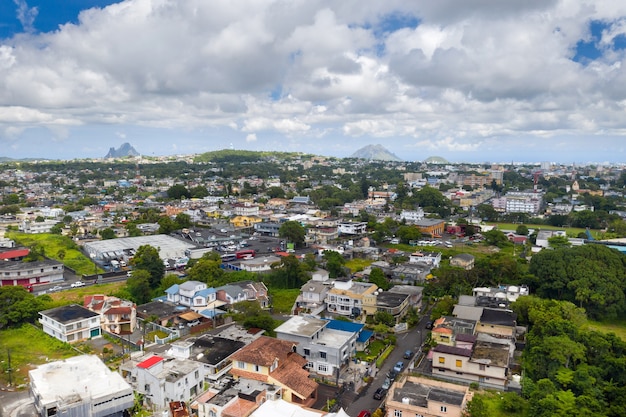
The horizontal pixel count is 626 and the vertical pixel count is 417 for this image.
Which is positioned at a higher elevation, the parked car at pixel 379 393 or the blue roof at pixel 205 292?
the blue roof at pixel 205 292

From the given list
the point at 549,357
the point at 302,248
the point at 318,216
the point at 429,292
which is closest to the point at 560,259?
the point at 429,292

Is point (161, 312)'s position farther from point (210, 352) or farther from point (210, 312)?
point (210, 352)

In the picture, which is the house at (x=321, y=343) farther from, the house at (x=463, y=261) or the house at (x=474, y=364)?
the house at (x=463, y=261)

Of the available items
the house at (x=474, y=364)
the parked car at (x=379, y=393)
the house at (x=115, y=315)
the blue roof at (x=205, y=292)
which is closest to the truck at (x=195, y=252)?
the blue roof at (x=205, y=292)

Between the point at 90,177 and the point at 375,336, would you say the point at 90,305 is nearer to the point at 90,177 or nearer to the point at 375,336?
the point at 375,336

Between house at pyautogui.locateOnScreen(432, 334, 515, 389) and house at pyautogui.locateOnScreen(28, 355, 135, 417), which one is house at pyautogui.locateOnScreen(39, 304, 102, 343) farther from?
house at pyautogui.locateOnScreen(432, 334, 515, 389)
